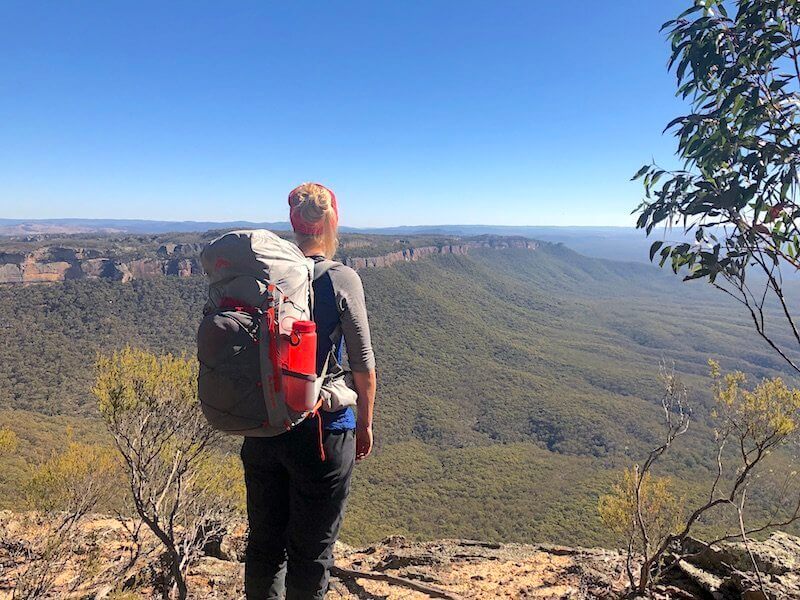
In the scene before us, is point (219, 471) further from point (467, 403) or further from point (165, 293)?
point (165, 293)

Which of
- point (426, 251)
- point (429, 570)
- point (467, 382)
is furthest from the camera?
point (426, 251)

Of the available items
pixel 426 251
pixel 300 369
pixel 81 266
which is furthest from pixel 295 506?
pixel 426 251

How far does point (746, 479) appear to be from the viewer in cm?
339

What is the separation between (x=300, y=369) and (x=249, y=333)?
205 mm

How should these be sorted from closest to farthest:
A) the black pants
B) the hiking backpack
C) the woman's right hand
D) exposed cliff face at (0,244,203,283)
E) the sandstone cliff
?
1. the hiking backpack
2. the black pants
3. the woman's right hand
4. the sandstone cliff
5. exposed cliff face at (0,244,203,283)

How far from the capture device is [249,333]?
1.45 m

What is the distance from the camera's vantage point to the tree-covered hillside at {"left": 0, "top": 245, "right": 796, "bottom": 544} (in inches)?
1029

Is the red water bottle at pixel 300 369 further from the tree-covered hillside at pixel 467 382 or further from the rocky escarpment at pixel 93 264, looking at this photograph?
Result: the rocky escarpment at pixel 93 264

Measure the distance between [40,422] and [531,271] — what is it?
416ft

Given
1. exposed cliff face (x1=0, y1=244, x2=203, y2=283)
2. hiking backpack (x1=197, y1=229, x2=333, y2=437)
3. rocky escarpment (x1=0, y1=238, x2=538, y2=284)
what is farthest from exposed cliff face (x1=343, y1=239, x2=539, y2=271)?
hiking backpack (x1=197, y1=229, x2=333, y2=437)

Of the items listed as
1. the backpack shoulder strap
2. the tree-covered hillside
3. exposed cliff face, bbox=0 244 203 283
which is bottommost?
the tree-covered hillside

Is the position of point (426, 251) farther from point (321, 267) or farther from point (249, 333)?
point (249, 333)

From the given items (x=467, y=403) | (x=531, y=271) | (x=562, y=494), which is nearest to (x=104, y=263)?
(x=467, y=403)

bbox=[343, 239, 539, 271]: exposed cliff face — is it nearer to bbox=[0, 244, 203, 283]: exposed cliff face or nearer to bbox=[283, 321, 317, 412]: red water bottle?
bbox=[0, 244, 203, 283]: exposed cliff face
